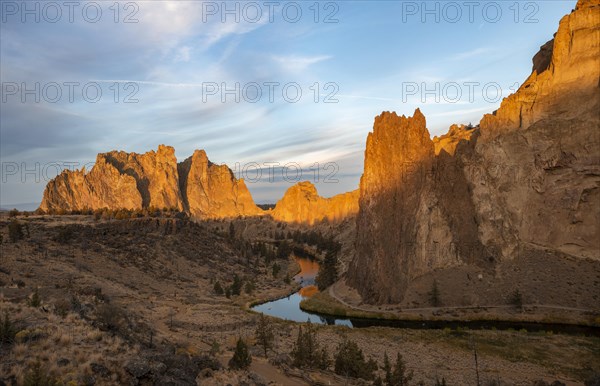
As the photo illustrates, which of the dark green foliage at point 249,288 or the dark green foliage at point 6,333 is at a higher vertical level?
the dark green foliage at point 6,333

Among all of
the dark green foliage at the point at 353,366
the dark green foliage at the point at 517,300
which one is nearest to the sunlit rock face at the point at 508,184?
the dark green foliage at the point at 517,300

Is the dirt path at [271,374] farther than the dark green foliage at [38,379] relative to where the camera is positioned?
Yes

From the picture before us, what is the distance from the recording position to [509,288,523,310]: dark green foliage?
48.9 m

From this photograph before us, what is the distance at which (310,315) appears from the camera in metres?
56.3

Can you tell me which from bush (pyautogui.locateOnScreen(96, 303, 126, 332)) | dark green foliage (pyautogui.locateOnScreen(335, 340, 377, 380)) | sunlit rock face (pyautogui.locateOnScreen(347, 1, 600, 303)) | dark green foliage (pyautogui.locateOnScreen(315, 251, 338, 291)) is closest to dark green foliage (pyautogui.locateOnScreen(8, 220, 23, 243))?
bush (pyautogui.locateOnScreen(96, 303, 126, 332))

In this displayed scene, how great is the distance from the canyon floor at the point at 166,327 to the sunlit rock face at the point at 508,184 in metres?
15.3

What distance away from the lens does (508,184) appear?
182 ft

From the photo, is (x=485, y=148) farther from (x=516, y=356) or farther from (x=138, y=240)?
(x=138, y=240)

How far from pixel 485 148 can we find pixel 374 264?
22862 millimetres

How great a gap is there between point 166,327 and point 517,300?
4008 centimetres

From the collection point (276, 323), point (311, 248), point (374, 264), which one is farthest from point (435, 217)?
point (311, 248)

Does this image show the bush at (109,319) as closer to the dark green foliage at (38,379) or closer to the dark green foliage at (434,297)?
the dark green foliage at (38,379)

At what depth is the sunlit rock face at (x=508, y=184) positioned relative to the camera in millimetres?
51438

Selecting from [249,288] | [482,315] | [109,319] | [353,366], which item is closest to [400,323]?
[482,315]
